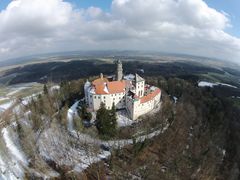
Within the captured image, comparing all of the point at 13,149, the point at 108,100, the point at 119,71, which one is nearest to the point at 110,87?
the point at 108,100

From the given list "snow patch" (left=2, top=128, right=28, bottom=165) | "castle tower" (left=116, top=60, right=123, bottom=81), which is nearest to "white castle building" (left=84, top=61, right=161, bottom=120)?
"castle tower" (left=116, top=60, right=123, bottom=81)

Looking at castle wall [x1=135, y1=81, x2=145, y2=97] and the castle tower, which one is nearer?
castle wall [x1=135, y1=81, x2=145, y2=97]

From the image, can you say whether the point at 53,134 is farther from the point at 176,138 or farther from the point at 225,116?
the point at 225,116

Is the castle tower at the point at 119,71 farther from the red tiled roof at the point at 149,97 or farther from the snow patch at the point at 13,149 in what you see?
the snow patch at the point at 13,149

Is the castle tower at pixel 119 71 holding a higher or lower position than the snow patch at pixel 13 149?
higher

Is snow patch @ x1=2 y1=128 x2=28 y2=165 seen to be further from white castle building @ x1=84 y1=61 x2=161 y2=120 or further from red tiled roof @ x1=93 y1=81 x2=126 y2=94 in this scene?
red tiled roof @ x1=93 y1=81 x2=126 y2=94

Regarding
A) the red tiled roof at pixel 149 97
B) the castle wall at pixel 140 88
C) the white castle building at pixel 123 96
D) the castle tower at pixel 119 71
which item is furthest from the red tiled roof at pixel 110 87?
the red tiled roof at pixel 149 97

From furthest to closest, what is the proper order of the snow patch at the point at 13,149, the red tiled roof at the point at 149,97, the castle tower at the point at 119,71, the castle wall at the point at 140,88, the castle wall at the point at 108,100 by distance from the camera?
the castle tower at the point at 119,71 < the castle wall at the point at 140,88 < the castle wall at the point at 108,100 < the red tiled roof at the point at 149,97 < the snow patch at the point at 13,149

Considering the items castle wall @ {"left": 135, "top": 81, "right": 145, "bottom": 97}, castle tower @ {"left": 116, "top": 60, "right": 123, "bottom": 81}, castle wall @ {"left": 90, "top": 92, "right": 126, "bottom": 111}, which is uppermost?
castle tower @ {"left": 116, "top": 60, "right": 123, "bottom": 81}

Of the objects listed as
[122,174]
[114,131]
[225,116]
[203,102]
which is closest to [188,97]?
[203,102]
